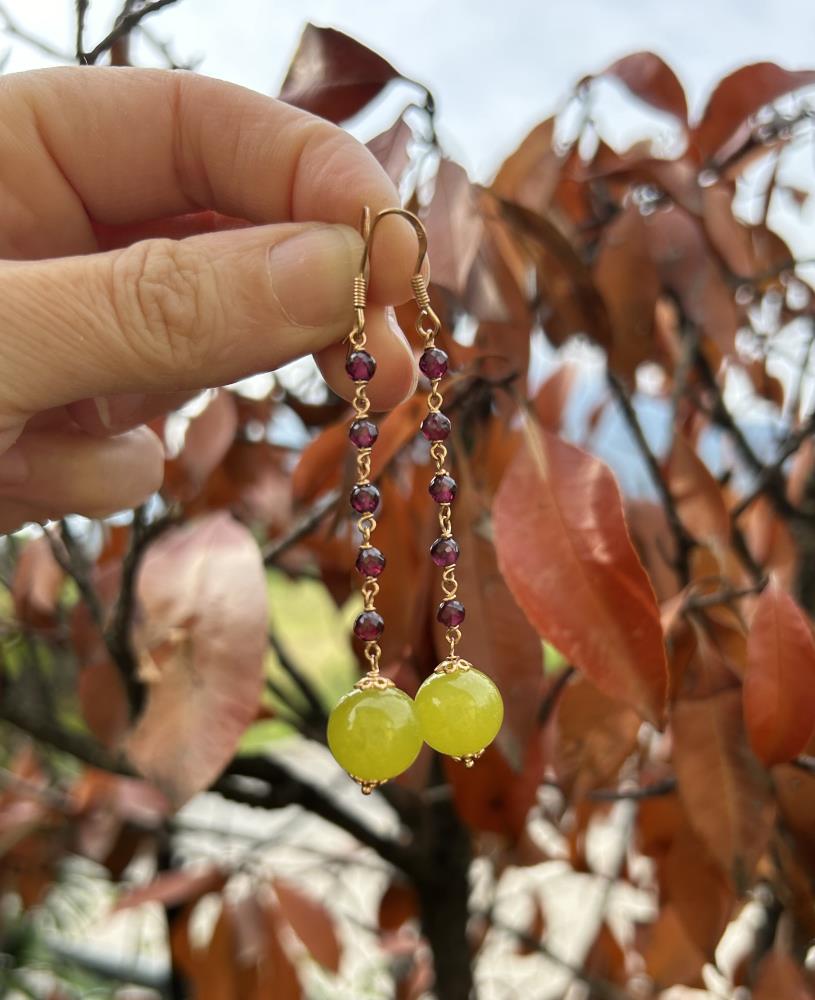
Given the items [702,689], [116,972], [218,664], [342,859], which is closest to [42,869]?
[116,972]

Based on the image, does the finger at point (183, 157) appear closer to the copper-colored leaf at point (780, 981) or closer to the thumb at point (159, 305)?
the thumb at point (159, 305)

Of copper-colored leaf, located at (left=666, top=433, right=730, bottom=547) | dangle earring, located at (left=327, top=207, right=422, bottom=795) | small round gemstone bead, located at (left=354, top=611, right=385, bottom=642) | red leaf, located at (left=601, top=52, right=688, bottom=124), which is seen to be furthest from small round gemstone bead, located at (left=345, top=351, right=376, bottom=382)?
red leaf, located at (left=601, top=52, right=688, bottom=124)

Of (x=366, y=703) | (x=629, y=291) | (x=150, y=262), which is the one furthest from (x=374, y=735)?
(x=629, y=291)

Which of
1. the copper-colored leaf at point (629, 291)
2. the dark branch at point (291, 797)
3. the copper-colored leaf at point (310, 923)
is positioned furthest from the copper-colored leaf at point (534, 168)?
the copper-colored leaf at point (310, 923)

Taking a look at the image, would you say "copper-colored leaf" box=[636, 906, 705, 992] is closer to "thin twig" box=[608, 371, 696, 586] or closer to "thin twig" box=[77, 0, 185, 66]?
"thin twig" box=[608, 371, 696, 586]

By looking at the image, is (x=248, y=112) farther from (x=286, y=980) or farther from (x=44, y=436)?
(x=286, y=980)
